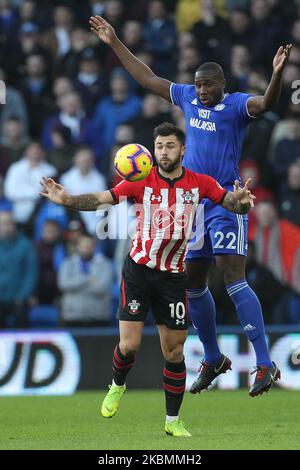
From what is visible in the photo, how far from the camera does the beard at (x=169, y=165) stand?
9.80 m

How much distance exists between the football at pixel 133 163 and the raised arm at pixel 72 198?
228 millimetres

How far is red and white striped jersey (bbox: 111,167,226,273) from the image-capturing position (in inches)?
388

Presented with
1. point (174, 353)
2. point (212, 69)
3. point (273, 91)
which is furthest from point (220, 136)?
point (174, 353)

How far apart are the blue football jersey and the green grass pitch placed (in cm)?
220

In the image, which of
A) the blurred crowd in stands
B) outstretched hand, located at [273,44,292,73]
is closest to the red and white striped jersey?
outstretched hand, located at [273,44,292,73]

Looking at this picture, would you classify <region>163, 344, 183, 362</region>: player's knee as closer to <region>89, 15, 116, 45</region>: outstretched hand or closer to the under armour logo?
the under armour logo

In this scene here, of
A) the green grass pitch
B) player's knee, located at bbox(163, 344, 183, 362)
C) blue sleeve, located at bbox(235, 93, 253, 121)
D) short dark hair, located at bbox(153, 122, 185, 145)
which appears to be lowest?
the green grass pitch

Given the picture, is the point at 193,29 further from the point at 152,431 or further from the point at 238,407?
the point at 152,431

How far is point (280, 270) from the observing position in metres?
15.8

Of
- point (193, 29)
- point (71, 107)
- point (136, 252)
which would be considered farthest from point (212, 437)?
point (193, 29)

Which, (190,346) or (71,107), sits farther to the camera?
(71,107)

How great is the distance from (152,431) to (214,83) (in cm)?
304

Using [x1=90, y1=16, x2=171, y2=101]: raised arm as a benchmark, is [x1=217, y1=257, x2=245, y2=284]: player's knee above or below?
below

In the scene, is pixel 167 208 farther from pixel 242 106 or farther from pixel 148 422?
pixel 148 422
